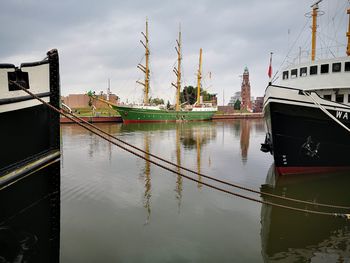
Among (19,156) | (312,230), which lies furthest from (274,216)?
(19,156)

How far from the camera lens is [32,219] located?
4.48 m

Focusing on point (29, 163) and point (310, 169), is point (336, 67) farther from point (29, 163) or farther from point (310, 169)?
point (29, 163)

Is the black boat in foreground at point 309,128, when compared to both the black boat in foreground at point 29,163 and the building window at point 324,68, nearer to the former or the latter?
the building window at point 324,68

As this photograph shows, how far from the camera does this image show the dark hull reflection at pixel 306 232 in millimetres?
5395

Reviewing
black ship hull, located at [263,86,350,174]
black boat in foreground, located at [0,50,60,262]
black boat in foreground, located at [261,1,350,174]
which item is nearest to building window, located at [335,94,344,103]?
black boat in foreground, located at [261,1,350,174]

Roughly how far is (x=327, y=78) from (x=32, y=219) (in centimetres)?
1407

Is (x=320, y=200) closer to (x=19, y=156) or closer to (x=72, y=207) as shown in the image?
(x=72, y=207)

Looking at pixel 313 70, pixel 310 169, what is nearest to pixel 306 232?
pixel 310 169

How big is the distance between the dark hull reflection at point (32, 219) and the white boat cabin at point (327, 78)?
519 inches

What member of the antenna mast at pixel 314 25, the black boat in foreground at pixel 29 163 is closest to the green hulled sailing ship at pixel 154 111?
the antenna mast at pixel 314 25

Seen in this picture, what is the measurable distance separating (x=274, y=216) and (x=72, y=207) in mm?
6355

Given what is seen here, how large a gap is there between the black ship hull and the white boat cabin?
7.67 ft

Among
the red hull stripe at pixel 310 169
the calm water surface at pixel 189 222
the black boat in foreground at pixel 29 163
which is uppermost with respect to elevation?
the black boat in foreground at pixel 29 163

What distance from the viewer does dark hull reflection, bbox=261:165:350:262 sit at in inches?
212
